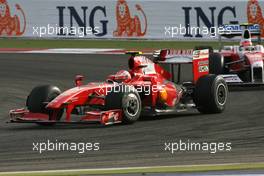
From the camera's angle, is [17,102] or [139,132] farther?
[17,102]

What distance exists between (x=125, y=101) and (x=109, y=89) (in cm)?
50

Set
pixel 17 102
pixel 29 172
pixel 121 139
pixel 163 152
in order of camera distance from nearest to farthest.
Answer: pixel 29 172
pixel 163 152
pixel 121 139
pixel 17 102

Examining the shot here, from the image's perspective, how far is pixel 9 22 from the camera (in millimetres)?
33312

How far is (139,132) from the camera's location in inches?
451

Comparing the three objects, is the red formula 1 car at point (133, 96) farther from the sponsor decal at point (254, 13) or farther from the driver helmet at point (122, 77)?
the sponsor decal at point (254, 13)

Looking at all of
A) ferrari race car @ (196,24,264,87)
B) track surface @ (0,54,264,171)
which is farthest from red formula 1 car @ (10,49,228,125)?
ferrari race car @ (196,24,264,87)

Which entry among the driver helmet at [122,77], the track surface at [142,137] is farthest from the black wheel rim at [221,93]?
the driver helmet at [122,77]

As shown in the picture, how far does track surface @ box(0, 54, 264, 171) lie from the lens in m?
8.90

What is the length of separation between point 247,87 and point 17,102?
5.54 meters

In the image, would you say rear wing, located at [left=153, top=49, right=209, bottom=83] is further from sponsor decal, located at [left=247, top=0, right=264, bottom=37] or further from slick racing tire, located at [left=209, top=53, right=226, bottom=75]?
sponsor decal, located at [left=247, top=0, right=264, bottom=37]

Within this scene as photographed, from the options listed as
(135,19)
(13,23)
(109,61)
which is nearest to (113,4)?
(135,19)

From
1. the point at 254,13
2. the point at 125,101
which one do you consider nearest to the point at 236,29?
the point at 125,101

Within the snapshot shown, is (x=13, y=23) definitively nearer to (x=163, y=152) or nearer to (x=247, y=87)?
(x=247, y=87)

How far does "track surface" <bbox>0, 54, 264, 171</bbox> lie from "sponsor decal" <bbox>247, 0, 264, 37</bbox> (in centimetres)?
1504
